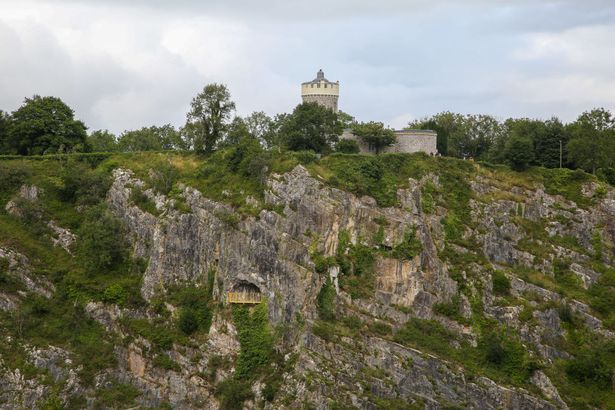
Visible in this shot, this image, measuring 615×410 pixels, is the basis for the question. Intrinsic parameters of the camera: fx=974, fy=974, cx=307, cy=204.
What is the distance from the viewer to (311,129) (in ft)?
230

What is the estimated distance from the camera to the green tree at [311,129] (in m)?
69.8

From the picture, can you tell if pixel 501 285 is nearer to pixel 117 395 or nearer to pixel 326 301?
pixel 326 301

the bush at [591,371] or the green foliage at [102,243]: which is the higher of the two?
the green foliage at [102,243]

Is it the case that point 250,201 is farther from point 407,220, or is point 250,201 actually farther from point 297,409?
point 297,409

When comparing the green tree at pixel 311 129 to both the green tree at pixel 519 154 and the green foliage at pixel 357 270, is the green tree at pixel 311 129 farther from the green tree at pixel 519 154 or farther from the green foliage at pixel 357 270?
the green tree at pixel 519 154

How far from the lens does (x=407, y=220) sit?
63625 millimetres

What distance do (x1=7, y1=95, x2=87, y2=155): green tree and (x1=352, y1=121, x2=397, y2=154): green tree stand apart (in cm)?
2152

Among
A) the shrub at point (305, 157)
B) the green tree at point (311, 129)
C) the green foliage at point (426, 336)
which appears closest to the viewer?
the green foliage at point (426, 336)

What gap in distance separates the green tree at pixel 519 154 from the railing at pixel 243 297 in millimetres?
21917

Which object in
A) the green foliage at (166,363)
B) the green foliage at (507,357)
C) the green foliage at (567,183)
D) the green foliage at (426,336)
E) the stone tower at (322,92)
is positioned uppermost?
the stone tower at (322,92)

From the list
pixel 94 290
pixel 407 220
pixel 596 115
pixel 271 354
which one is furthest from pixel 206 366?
pixel 596 115

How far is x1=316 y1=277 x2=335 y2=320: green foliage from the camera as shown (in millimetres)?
59594

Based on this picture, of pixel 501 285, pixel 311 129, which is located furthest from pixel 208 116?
pixel 501 285

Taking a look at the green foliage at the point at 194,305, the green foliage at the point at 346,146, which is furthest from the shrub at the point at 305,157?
the green foliage at the point at 194,305
